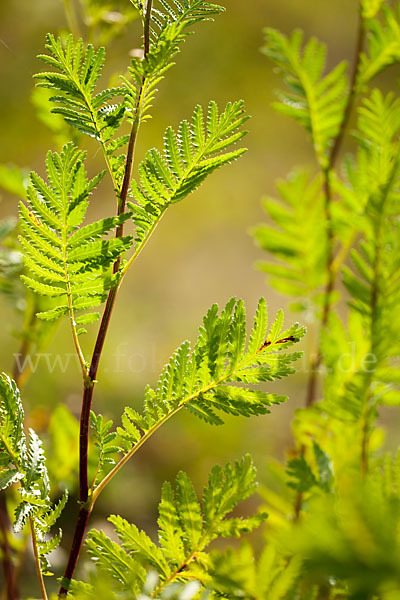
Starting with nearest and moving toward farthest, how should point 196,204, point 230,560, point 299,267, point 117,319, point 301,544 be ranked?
point 301,544 → point 230,560 → point 299,267 → point 117,319 → point 196,204

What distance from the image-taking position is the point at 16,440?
27cm

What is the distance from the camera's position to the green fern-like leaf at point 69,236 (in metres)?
0.25

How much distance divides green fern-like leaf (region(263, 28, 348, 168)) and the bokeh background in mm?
734

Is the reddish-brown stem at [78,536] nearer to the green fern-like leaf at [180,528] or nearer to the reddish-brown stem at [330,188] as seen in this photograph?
the green fern-like leaf at [180,528]

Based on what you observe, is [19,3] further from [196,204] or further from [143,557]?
[143,557]

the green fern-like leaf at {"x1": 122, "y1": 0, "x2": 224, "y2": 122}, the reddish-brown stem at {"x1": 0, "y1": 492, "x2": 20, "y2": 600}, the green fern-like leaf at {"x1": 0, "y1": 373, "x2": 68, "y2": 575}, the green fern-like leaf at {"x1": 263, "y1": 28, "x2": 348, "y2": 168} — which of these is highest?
the green fern-like leaf at {"x1": 263, "y1": 28, "x2": 348, "y2": 168}

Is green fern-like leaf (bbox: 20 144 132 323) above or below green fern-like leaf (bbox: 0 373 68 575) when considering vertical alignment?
above

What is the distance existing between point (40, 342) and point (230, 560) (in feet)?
1.05

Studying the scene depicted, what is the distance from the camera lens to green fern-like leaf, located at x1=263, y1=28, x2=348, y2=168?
0.46m

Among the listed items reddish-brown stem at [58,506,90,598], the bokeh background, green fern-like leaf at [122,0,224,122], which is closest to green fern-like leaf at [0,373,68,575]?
reddish-brown stem at [58,506,90,598]

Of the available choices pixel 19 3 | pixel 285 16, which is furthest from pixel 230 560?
pixel 285 16

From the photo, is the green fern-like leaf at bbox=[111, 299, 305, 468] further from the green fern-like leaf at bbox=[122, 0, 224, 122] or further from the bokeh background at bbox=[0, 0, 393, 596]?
the bokeh background at bbox=[0, 0, 393, 596]

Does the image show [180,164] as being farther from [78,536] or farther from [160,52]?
[78,536]

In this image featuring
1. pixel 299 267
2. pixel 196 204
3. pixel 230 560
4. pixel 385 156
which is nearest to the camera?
pixel 230 560
